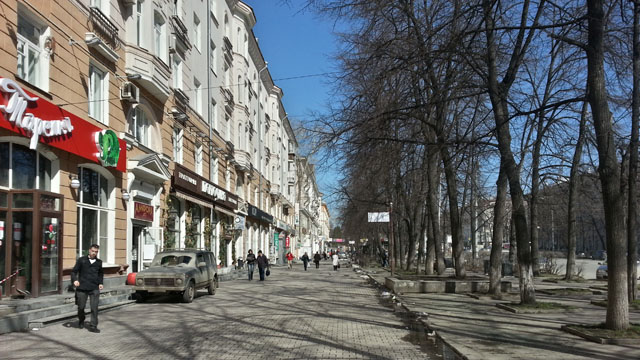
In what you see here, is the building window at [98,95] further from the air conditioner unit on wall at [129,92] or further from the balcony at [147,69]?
the balcony at [147,69]

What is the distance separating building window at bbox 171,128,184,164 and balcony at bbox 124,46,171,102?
4020 mm

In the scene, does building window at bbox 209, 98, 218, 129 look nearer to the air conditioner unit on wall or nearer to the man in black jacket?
the air conditioner unit on wall

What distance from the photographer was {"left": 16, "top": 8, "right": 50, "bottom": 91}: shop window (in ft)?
47.0

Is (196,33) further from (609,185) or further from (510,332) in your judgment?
(609,185)

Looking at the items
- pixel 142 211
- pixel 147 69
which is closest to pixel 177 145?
pixel 142 211

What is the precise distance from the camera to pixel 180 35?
25.7 m

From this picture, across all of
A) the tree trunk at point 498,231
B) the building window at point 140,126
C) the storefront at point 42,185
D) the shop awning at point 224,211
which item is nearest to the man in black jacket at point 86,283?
the storefront at point 42,185

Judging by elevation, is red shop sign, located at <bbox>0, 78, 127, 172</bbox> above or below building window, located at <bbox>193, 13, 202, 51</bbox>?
below

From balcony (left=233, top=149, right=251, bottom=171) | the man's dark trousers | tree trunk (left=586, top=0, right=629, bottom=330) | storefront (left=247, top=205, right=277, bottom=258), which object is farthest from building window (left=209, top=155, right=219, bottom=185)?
tree trunk (left=586, top=0, right=629, bottom=330)

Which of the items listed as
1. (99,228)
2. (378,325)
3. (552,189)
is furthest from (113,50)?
(552,189)

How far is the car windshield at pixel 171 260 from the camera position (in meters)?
17.5

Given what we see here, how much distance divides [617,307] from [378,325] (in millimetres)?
4768

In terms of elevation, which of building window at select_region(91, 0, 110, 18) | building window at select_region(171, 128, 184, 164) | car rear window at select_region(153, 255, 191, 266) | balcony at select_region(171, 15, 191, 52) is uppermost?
balcony at select_region(171, 15, 191, 52)

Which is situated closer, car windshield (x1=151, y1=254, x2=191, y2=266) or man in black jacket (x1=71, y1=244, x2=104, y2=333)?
man in black jacket (x1=71, y1=244, x2=104, y2=333)
